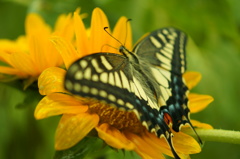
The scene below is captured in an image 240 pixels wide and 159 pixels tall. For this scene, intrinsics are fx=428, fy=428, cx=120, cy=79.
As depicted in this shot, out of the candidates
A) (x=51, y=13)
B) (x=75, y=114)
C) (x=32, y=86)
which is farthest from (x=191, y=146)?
(x=51, y=13)

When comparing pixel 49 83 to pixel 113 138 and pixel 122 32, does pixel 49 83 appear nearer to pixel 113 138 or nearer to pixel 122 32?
pixel 113 138

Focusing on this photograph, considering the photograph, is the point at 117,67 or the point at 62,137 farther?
the point at 117,67

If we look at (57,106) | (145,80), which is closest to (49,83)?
(57,106)

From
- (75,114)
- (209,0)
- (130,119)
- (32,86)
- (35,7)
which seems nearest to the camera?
(75,114)

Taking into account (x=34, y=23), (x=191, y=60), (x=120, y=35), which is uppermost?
(x=120, y=35)

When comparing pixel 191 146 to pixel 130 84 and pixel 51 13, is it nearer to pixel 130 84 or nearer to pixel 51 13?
pixel 130 84
